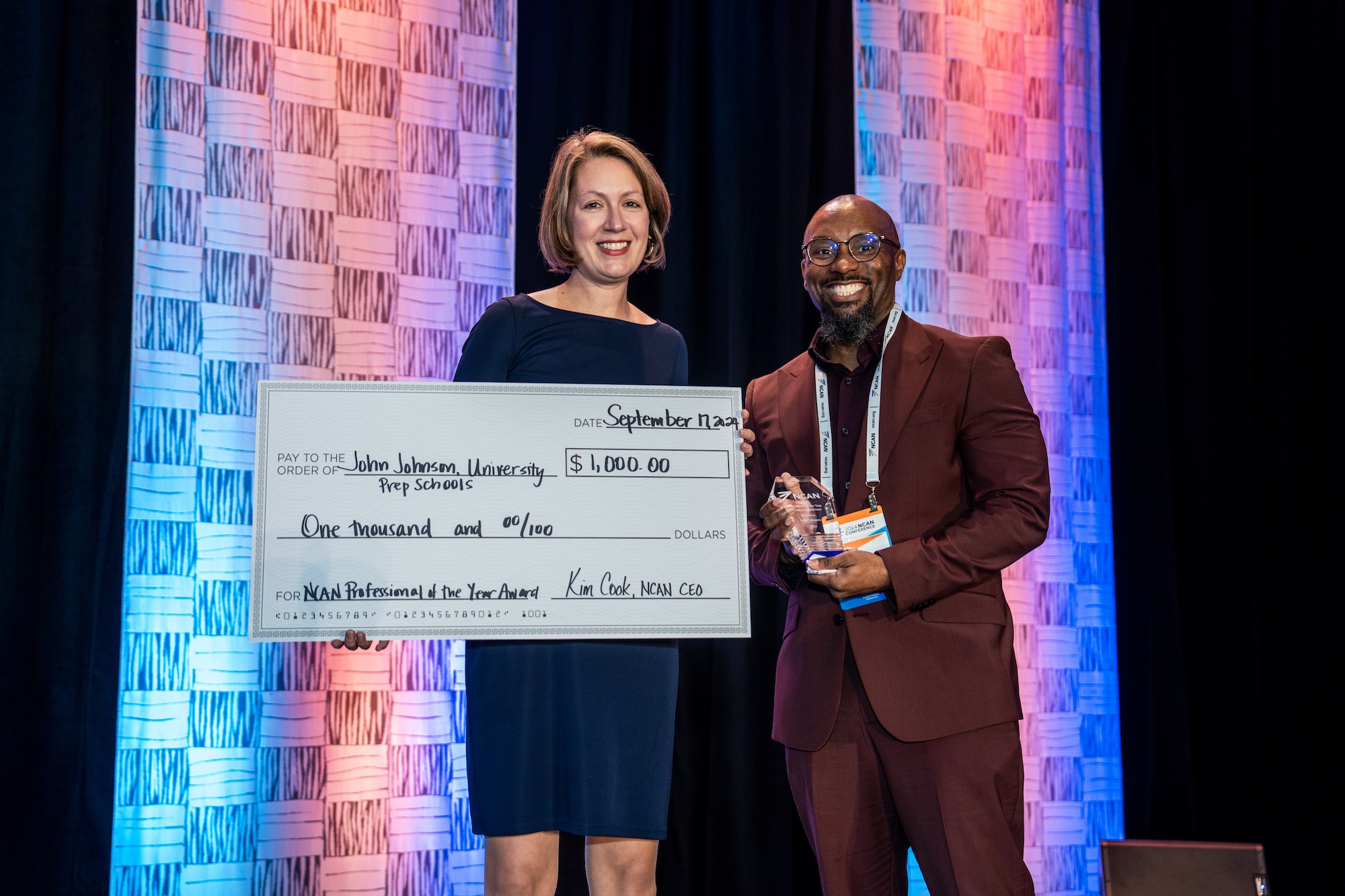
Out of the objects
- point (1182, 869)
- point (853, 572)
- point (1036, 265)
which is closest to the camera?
point (853, 572)

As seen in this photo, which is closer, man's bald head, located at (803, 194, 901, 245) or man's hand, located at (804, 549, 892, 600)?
man's hand, located at (804, 549, 892, 600)

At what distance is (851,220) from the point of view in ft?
7.67

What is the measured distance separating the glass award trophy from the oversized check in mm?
113

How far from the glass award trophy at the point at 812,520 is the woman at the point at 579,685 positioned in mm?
335

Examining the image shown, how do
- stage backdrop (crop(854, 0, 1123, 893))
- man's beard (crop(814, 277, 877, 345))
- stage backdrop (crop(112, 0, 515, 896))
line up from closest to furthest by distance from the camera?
1. man's beard (crop(814, 277, 877, 345))
2. stage backdrop (crop(112, 0, 515, 896))
3. stage backdrop (crop(854, 0, 1123, 893))

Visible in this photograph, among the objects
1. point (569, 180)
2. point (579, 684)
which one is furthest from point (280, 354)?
point (579, 684)

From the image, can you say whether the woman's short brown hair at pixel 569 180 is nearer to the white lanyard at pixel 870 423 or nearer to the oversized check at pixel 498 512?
the oversized check at pixel 498 512

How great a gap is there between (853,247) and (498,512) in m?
1.02

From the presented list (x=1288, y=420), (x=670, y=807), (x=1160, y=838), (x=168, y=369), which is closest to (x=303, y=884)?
(x=670, y=807)

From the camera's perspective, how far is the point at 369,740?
306 centimetres

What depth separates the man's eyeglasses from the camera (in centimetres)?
233

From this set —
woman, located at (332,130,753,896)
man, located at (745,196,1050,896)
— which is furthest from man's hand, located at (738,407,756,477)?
man, located at (745,196,1050,896)

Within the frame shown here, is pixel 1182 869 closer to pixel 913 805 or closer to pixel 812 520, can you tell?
pixel 913 805

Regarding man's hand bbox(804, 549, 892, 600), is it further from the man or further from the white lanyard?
the white lanyard
